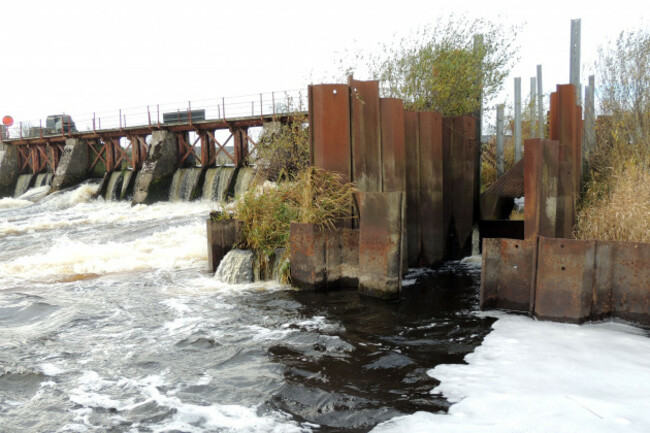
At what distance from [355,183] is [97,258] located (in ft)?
20.8

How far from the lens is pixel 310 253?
7.41 m

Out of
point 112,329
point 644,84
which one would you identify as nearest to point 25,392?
point 112,329

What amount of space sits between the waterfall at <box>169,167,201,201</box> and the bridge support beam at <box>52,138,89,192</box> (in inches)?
327

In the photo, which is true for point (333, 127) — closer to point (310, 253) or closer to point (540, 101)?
point (310, 253)

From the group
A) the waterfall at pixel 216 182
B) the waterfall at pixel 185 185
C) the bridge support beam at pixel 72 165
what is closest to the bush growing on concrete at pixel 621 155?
the waterfall at pixel 216 182

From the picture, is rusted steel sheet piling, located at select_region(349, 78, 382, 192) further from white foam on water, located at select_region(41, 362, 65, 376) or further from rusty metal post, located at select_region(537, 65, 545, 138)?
rusty metal post, located at select_region(537, 65, 545, 138)

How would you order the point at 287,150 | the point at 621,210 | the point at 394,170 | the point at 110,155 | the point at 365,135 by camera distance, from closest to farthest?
the point at 621,210 < the point at 365,135 < the point at 394,170 < the point at 287,150 < the point at 110,155

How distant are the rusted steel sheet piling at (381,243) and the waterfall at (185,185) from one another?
627 inches

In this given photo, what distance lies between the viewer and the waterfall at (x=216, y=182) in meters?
21.1

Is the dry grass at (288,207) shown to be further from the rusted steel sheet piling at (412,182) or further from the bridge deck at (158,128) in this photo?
the bridge deck at (158,128)

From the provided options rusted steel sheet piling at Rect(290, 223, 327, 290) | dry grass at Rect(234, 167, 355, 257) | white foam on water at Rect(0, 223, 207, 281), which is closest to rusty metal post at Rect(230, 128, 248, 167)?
white foam on water at Rect(0, 223, 207, 281)

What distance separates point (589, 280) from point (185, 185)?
772 inches

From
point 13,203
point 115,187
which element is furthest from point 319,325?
point 13,203

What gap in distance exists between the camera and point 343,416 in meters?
3.93
